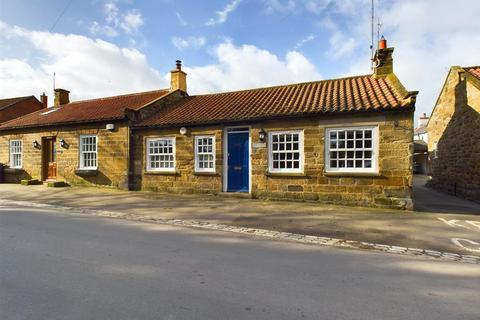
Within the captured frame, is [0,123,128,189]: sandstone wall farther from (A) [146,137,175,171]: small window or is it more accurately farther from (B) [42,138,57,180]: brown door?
(A) [146,137,175,171]: small window

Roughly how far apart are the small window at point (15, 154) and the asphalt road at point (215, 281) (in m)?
14.6

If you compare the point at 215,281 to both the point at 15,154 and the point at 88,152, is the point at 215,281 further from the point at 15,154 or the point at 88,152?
the point at 15,154

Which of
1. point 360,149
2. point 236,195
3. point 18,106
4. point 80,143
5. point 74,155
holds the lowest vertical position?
point 236,195

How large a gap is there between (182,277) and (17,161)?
19014mm

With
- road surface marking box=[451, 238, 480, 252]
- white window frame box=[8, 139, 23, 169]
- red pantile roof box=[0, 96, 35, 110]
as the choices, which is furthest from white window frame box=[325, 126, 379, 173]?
red pantile roof box=[0, 96, 35, 110]

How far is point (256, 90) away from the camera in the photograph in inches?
619

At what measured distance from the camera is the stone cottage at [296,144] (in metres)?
9.88

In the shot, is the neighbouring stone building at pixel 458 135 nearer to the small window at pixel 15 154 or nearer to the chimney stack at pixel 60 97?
the small window at pixel 15 154

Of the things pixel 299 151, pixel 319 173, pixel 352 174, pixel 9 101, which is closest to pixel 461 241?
pixel 352 174

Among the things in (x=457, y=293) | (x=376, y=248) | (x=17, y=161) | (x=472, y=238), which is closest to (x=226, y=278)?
(x=457, y=293)

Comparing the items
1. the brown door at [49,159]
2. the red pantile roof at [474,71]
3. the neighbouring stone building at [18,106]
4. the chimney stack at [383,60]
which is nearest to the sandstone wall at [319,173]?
the chimney stack at [383,60]

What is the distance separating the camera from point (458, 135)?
1420 centimetres

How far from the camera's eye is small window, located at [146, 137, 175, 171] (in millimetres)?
13477

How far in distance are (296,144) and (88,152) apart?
10956 millimetres
